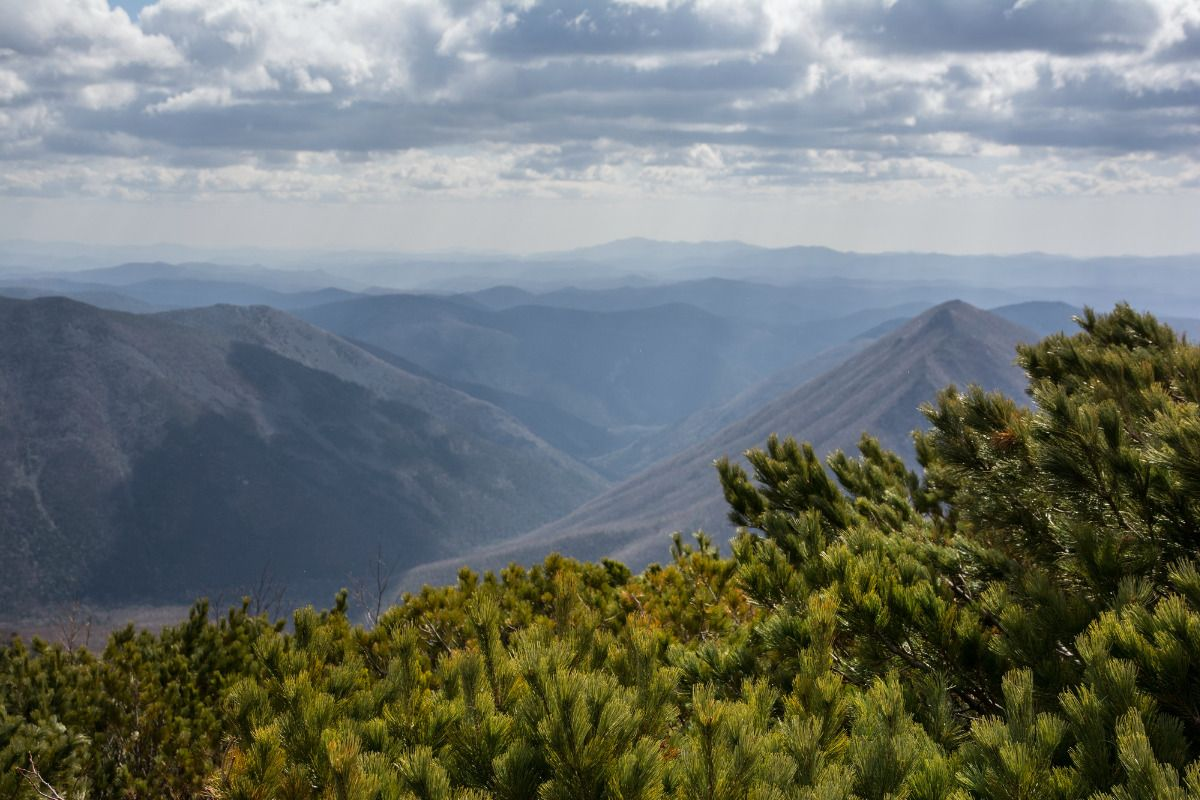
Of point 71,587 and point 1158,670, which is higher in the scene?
point 1158,670

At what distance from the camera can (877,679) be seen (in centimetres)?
408

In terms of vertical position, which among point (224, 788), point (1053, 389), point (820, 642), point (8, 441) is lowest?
point (8, 441)

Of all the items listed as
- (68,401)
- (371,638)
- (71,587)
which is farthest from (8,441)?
(371,638)

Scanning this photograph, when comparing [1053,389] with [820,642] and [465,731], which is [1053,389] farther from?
[465,731]

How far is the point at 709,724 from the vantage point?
3312 mm

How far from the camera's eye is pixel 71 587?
543ft

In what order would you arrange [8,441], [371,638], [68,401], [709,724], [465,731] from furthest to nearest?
[68,401], [8,441], [371,638], [465,731], [709,724]

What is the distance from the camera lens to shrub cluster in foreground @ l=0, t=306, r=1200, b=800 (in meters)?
3.31

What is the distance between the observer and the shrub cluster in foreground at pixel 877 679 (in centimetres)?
331

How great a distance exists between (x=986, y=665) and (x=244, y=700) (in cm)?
371

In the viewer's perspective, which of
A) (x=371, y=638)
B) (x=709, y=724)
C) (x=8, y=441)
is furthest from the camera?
(x=8, y=441)

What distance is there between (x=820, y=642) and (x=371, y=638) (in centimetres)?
525

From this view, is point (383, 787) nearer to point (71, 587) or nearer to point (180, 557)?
point (71, 587)

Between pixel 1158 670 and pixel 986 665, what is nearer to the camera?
pixel 1158 670
